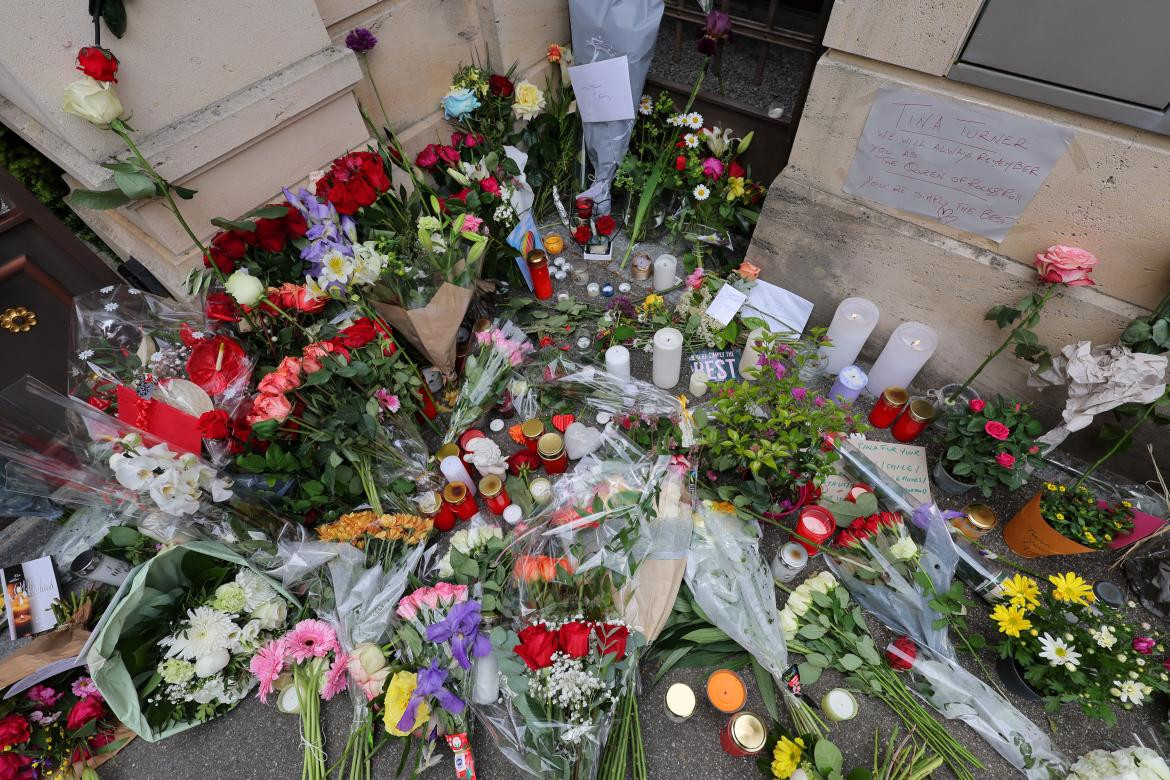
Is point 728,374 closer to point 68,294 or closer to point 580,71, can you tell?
point 580,71

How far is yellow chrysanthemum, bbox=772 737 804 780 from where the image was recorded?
1.34 metres

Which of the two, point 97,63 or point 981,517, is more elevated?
point 97,63

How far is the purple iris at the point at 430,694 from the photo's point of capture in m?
1.37

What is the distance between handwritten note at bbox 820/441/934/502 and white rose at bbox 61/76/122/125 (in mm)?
2535

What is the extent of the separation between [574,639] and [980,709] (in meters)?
1.21

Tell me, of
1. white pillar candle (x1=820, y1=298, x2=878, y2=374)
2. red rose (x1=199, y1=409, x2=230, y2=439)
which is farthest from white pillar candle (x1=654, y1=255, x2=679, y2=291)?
red rose (x1=199, y1=409, x2=230, y2=439)

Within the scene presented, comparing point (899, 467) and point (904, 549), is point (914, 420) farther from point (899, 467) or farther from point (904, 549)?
point (904, 549)

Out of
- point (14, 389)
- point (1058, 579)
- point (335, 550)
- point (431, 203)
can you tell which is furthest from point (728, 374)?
point (14, 389)

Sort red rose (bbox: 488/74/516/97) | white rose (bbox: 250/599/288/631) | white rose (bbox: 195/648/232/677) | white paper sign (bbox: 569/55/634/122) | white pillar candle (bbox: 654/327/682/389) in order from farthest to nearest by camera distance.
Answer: red rose (bbox: 488/74/516/97)
white paper sign (bbox: 569/55/634/122)
white pillar candle (bbox: 654/327/682/389)
white rose (bbox: 250/599/288/631)
white rose (bbox: 195/648/232/677)

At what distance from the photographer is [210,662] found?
155cm

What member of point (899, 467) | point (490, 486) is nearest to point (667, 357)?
point (490, 486)

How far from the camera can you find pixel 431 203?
7.07 feet

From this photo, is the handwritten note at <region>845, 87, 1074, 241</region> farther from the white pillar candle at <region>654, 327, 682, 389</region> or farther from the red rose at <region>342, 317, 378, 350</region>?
the red rose at <region>342, 317, 378, 350</region>

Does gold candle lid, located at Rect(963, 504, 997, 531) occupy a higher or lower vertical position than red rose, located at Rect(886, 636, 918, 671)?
higher
